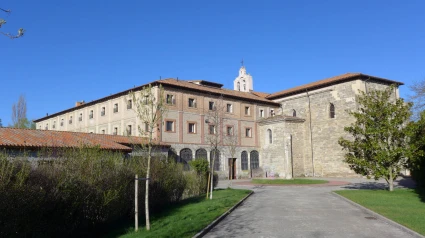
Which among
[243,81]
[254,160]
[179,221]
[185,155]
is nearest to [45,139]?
[179,221]

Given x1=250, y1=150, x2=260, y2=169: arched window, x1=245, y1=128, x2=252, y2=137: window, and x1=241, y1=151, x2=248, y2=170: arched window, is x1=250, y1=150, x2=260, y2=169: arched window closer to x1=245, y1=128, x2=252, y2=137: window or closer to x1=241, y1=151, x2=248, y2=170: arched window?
x1=241, y1=151, x2=248, y2=170: arched window

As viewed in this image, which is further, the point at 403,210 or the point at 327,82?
the point at 327,82

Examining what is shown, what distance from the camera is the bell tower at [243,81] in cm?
5078

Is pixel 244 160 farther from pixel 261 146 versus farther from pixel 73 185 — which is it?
pixel 73 185

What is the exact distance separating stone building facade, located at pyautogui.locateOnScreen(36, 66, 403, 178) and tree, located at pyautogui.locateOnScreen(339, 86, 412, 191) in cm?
1616

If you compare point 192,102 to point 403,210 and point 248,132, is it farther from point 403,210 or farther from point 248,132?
point 403,210

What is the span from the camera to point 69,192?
339 inches

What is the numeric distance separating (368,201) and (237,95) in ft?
87.3

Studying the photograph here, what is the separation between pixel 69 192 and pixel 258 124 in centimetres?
3486

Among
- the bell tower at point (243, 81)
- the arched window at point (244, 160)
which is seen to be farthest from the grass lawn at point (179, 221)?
the bell tower at point (243, 81)

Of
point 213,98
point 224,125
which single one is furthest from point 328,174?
point 213,98

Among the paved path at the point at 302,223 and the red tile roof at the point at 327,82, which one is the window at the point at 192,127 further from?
the paved path at the point at 302,223

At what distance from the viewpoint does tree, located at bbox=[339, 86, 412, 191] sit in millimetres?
19344

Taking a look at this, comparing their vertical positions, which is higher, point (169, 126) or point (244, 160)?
point (169, 126)
